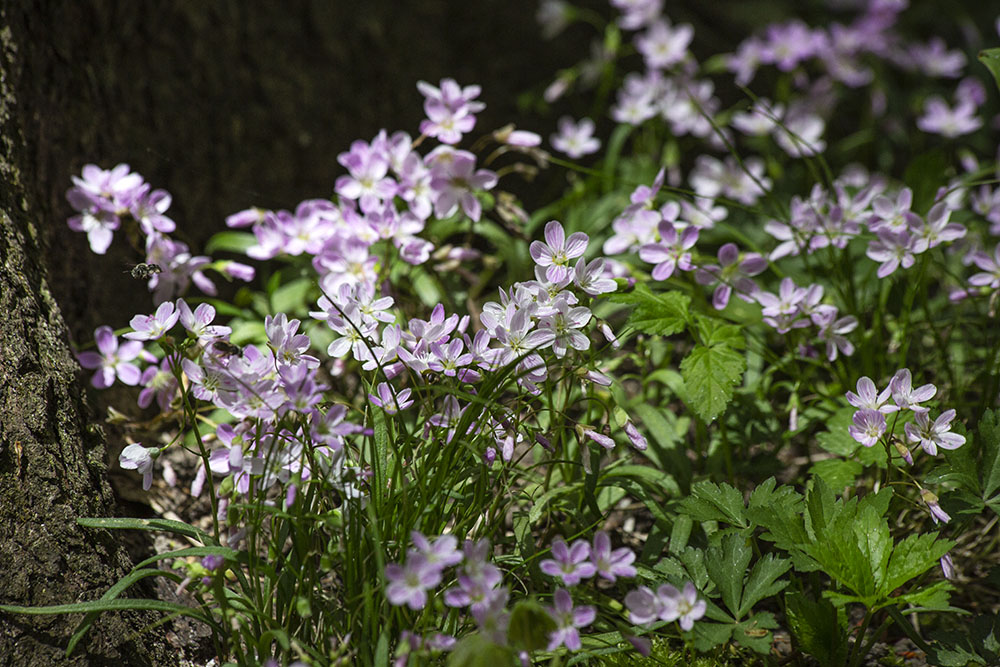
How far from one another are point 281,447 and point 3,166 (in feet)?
3.51

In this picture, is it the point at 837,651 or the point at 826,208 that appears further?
the point at 826,208

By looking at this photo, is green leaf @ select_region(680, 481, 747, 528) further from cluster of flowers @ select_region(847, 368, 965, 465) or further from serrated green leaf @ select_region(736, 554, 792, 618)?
cluster of flowers @ select_region(847, 368, 965, 465)

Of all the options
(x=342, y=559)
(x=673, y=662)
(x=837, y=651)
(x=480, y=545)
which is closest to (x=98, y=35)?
(x=342, y=559)

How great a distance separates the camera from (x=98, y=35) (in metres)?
2.30

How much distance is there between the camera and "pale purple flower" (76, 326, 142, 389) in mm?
1897

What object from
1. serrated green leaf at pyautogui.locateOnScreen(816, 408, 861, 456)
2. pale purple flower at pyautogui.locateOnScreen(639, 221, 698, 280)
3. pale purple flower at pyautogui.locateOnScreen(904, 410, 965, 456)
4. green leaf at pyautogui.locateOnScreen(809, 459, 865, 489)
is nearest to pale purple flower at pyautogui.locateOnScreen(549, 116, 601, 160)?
pale purple flower at pyautogui.locateOnScreen(639, 221, 698, 280)

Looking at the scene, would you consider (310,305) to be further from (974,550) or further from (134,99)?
(974,550)

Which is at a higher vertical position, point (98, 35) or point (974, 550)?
point (98, 35)

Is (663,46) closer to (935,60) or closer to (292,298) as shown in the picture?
(935,60)

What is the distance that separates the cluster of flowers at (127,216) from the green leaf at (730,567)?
4.65ft

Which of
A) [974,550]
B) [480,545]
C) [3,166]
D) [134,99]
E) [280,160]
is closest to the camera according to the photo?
[480,545]

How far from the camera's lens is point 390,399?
5.17ft

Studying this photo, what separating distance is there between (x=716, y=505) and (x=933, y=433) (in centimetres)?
44

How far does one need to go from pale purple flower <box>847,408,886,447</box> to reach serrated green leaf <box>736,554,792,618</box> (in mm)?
301
